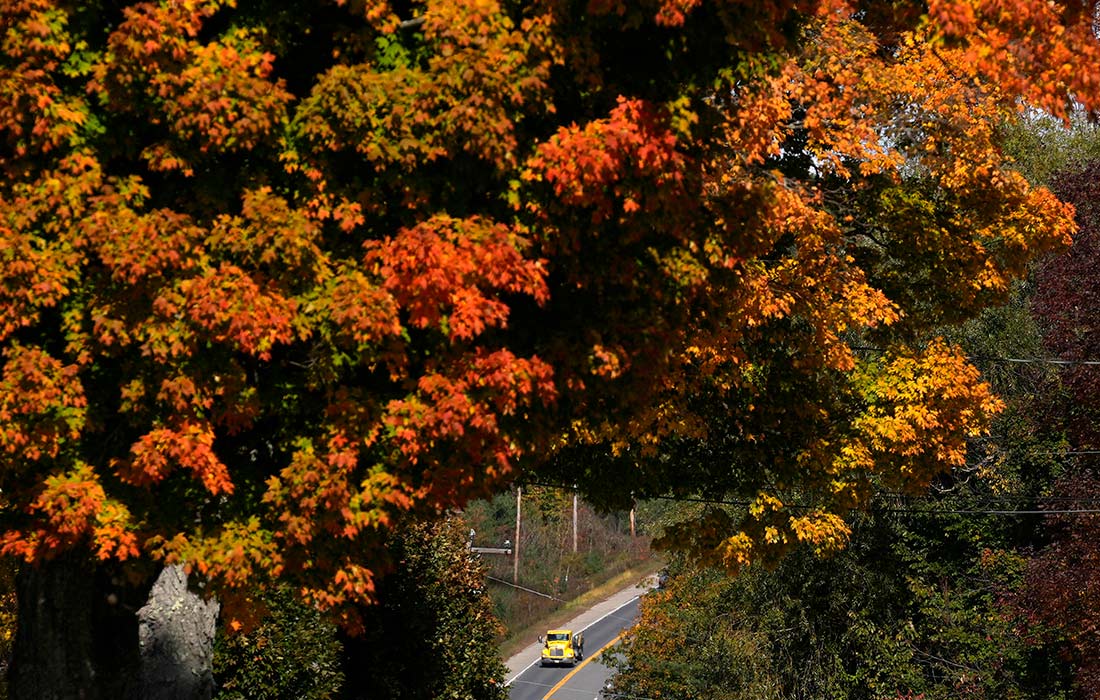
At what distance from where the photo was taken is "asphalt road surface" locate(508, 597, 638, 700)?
48.0 metres

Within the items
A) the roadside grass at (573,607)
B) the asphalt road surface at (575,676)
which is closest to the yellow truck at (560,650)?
the asphalt road surface at (575,676)

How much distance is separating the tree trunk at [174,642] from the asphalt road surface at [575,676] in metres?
33.3

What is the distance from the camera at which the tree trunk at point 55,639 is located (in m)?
9.22

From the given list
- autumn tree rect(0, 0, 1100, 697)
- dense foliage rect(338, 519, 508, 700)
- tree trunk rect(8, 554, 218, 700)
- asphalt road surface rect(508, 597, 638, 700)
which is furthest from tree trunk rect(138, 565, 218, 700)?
asphalt road surface rect(508, 597, 638, 700)

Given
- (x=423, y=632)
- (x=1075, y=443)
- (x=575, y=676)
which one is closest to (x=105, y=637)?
(x=423, y=632)

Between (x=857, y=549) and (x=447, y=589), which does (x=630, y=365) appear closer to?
(x=447, y=589)

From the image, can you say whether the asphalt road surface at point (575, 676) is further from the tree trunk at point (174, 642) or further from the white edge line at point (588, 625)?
the tree trunk at point (174, 642)

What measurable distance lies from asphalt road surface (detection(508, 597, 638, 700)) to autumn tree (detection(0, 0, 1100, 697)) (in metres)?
36.9

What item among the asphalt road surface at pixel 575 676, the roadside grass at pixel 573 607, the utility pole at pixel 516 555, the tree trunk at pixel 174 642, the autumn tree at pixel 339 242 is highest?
the autumn tree at pixel 339 242

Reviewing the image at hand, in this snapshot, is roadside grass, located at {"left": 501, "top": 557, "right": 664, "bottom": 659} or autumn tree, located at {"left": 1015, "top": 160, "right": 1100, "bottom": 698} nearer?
autumn tree, located at {"left": 1015, "top": 160, "right": 1100, "bottom": 698}

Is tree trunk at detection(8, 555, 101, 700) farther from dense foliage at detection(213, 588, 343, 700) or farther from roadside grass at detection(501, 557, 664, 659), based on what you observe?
roadside grass at detection(501, 557, 664, 659)

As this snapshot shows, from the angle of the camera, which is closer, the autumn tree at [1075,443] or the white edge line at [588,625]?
the autumn tree at [1075,443]

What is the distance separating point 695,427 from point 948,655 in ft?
54.7

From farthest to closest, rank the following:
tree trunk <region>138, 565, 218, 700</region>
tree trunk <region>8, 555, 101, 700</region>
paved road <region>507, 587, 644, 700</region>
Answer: paved road <region>507, 587, 644, 700</region> → tree trunk <region>138, 565, 218, 700</region> → tree trunk <region>8, 555, 101, 700</region>
